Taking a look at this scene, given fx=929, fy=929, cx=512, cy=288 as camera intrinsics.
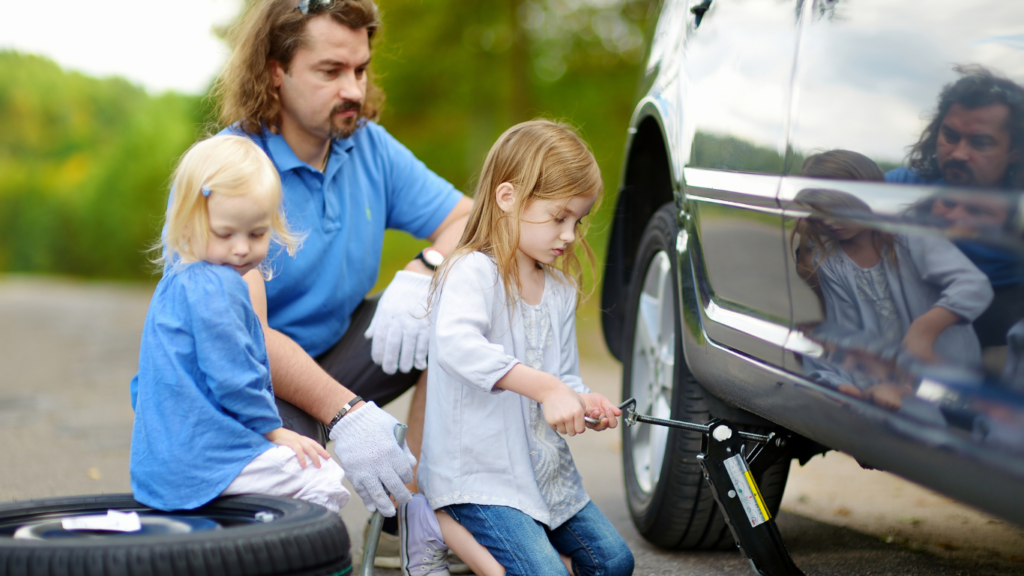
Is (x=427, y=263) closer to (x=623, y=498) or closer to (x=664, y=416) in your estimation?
(x=664, y=416)

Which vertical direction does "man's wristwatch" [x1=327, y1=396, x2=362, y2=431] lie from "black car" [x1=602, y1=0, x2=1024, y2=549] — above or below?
below

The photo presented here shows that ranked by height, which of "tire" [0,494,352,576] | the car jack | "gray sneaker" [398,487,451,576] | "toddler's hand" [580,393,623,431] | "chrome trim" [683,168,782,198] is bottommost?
"gray sneaker" [398,487,451,576]

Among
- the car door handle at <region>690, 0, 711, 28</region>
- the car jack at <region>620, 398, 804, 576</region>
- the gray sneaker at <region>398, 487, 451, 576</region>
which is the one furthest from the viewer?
the car door handle at <region>690, 0, 711, 28</region>

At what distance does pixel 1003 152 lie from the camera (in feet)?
3.82

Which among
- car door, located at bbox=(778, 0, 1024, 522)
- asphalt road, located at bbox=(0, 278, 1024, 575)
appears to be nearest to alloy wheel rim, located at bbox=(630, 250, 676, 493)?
asphalt road, located at bbox=(0, 278, 1024, 575)

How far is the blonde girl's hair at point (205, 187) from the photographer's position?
1.72 meters

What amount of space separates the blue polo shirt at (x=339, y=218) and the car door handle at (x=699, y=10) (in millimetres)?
1024

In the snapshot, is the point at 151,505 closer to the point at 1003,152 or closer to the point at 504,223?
the point at 504,223

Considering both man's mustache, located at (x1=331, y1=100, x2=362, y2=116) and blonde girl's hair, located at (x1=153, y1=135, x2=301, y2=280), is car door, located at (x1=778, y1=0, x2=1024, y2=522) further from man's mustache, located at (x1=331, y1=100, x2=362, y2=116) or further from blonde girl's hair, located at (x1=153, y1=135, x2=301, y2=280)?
man's mustache, located at (x1=331, y1=100, x2=362, y2=116)

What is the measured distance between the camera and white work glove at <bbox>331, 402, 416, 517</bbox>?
206 centimetres

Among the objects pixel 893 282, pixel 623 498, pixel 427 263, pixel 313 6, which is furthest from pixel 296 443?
pixel 623 498

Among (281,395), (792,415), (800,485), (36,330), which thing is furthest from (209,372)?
(36,330)

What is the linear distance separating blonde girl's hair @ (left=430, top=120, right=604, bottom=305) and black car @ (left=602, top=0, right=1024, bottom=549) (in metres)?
0.28

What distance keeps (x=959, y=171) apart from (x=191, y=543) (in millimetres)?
1243
